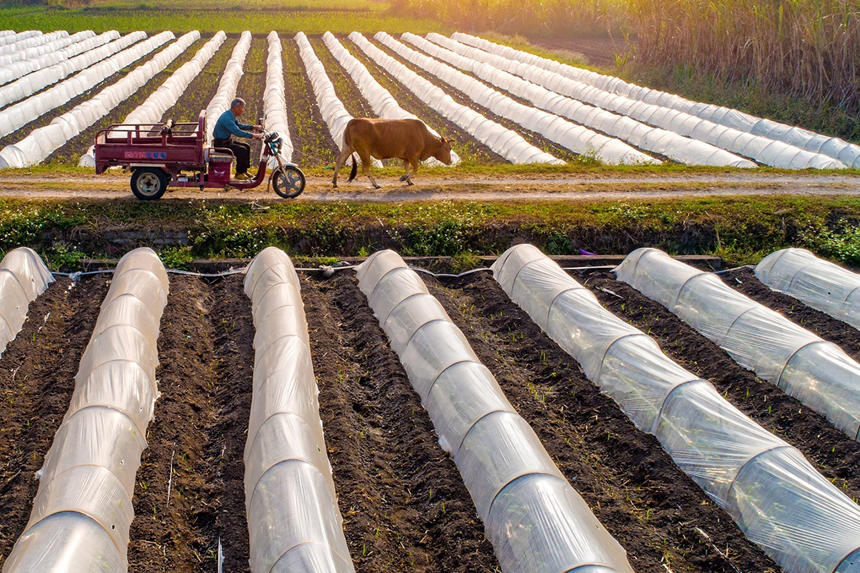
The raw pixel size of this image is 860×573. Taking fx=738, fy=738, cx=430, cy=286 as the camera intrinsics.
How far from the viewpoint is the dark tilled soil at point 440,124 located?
2003 cm

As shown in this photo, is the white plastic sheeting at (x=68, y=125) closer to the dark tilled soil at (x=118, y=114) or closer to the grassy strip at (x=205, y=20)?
the dark tilled soil at (x=118, y=114)

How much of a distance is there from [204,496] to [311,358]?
7.90ft

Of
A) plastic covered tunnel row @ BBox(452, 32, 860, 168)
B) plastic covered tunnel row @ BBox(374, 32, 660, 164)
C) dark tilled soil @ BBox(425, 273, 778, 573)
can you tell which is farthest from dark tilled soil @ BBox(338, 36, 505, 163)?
dark tilled soil @ BBox(425, 273, 778, 573)

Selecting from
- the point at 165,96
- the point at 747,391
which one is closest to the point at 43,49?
the point at 165,96

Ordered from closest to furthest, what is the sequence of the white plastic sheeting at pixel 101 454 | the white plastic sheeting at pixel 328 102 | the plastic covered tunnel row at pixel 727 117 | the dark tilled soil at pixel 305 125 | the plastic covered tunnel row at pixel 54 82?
the white plastic sheeting at pixel 101 454 < the dark tilled soil at pixel 305 125 < the plastic covered tunnel row at pixel 727 117 < the white plastic sheeting at pixel 328 102 < the plastic covered tunnel row at pixel 54 82

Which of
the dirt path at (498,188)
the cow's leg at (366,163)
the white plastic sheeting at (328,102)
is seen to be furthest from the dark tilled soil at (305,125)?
the cow's leg at (366,163)

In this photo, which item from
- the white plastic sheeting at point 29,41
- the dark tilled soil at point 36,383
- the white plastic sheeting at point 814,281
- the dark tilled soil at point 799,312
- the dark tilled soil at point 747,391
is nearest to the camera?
the dark tilled soil at point 36,383

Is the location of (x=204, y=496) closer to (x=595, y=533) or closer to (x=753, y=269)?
(x=595, y=533)

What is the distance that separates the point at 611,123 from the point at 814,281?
12.5 meters

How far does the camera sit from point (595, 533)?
6145 mm

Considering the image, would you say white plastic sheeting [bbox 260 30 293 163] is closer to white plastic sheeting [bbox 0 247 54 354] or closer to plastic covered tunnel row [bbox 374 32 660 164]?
white plastic sheeting [bbox 0 247 54 354]

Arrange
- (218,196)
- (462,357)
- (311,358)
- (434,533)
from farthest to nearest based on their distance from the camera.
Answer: (218,196)
(311,358)
(462,357)
(434,533)

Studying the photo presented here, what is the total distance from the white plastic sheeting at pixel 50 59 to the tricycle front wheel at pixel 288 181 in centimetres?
1948

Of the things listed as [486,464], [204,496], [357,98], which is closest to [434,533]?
[486,464]
